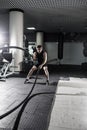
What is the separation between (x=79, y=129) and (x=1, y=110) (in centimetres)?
121

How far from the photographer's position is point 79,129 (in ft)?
5.68

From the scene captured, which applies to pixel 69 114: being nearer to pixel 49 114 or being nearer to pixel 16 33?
pixel 49 114

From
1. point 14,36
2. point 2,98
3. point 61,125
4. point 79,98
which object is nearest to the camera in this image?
point 61,125

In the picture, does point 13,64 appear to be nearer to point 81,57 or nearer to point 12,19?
point 12,19

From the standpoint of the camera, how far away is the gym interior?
6.39 ft

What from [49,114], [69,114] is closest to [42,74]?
[49,114]

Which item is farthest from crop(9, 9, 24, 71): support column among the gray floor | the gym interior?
the gray floor

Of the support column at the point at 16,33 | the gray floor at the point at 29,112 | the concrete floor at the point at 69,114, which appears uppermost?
the support column at the point at 16,33

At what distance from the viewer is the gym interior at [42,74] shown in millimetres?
1948

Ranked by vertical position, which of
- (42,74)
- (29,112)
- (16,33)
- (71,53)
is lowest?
(42,74)

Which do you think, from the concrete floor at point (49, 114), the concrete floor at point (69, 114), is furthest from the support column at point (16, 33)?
the concrete floor at point (69, 114)

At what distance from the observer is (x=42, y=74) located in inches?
284

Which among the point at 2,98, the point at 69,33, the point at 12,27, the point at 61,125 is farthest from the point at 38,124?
the point at 69,33

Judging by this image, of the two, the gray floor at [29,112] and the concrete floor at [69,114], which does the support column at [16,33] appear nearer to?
the gray floor at [29,112]
